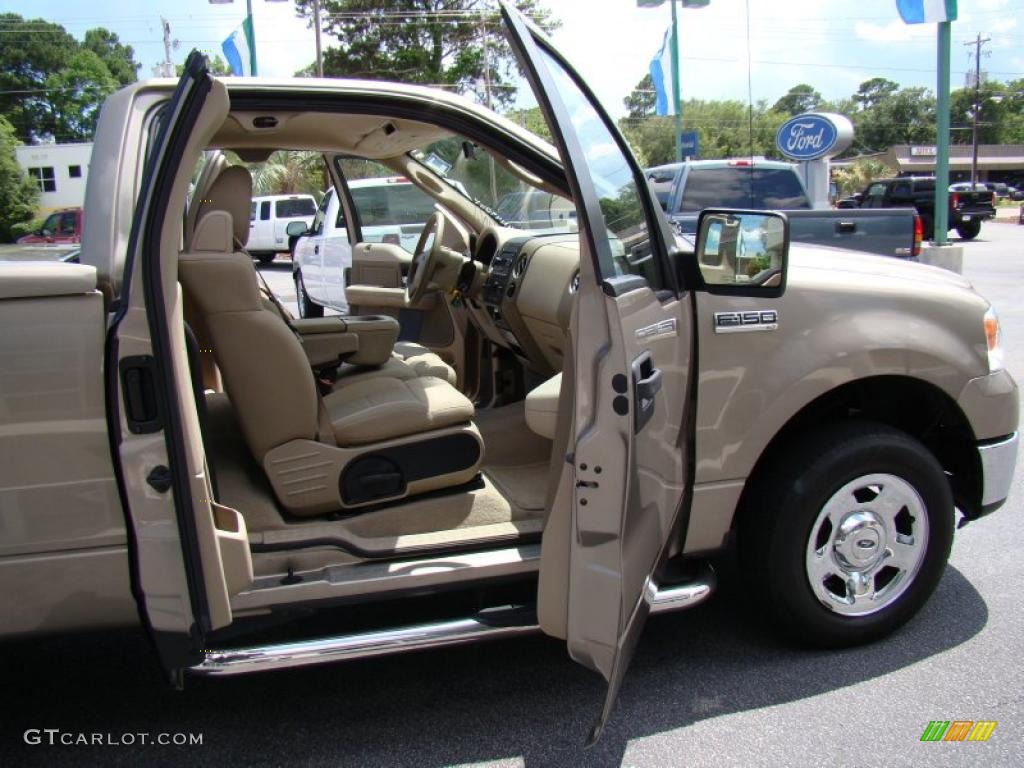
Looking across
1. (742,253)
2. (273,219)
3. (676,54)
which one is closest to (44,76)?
(273,219)

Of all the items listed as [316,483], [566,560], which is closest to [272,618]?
[316,483]

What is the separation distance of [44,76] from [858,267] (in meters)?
60.8

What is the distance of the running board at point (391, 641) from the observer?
245cm

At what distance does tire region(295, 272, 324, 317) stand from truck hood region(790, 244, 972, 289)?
719 cm

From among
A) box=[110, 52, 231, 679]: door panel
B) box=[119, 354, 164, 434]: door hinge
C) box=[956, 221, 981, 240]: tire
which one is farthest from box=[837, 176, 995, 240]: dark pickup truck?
box=[119, 354, 164, 434]: door hinge

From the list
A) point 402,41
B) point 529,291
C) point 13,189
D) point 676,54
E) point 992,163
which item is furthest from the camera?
point 992,163

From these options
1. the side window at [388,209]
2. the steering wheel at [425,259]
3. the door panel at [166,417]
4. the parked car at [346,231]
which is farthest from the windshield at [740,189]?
the door panel at [166,417]

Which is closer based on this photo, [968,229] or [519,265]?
[519,265]

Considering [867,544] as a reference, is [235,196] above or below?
above

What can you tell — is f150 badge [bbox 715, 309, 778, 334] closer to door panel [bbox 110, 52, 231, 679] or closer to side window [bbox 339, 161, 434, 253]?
door panel [bbox 110, 52, 231, 679]

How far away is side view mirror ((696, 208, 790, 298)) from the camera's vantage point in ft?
8.90

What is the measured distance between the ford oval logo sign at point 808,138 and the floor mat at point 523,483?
1014 centimetres

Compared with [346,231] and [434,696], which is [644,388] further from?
[346,231]

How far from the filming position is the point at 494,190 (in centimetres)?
435
